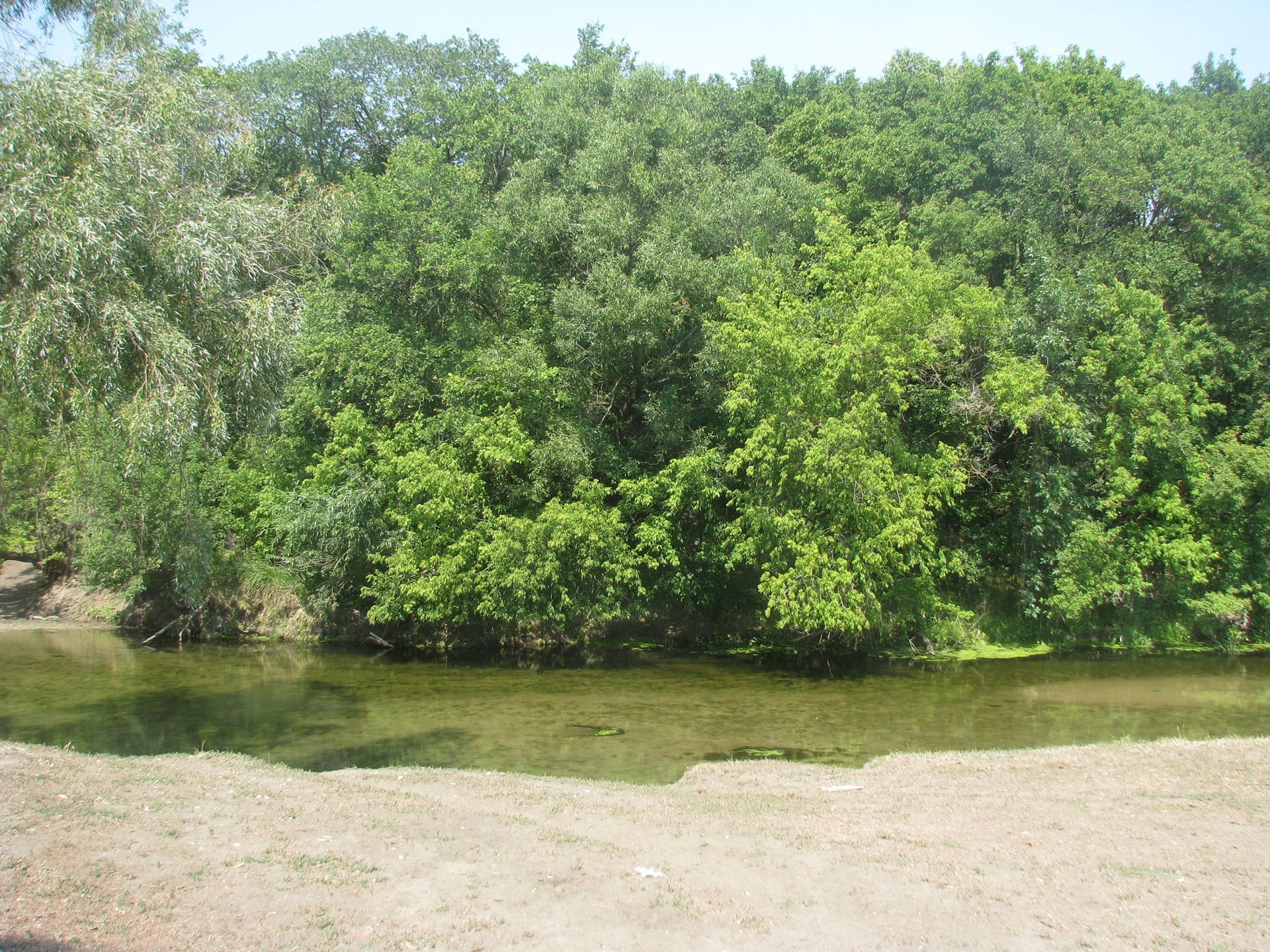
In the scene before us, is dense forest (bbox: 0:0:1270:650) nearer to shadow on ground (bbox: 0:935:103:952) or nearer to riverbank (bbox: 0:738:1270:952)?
riverbank (bbox: 0:738:1270:952)

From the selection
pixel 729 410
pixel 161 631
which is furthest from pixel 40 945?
pixel 161 631

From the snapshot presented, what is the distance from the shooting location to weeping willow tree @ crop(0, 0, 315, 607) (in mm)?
→ 11898

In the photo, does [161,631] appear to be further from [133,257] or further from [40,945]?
[40,945]

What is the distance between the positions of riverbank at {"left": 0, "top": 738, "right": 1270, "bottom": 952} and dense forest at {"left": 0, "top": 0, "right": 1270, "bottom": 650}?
10.3 m

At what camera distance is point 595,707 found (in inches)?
697

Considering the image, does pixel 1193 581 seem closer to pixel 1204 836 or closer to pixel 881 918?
pixel 1204 836

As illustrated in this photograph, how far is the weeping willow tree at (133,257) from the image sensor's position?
11.9 m

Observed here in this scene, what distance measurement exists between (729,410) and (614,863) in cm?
1542

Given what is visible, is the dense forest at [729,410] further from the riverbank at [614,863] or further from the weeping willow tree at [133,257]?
the riverbank at [614,863]

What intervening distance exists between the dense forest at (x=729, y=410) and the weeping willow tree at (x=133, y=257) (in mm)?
2870

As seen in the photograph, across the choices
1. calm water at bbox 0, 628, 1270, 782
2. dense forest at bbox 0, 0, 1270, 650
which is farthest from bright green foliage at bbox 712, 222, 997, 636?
calm water at bbox 0, 628, 1270, 782

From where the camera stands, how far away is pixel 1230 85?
33.9 metres

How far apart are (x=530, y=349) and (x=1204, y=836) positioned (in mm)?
18012

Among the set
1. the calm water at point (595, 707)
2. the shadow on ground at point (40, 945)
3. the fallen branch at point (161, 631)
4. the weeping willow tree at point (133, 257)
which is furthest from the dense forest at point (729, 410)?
the shadow on ground at point (40, 945)
